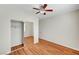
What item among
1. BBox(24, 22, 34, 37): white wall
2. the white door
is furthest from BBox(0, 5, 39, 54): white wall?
BBox(24, 22, 34, 37): white wall

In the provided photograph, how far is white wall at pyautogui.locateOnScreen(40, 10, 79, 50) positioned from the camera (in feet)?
11.3

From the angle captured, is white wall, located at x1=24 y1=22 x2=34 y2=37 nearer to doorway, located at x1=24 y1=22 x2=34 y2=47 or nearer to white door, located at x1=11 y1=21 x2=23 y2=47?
doorway, located at x1=24 y1=22 x2=34 y2=47

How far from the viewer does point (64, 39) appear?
3.95 m

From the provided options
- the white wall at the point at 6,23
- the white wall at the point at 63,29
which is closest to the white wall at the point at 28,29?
the white wall at the point at 63,29

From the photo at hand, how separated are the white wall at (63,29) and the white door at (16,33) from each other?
150 centimetres

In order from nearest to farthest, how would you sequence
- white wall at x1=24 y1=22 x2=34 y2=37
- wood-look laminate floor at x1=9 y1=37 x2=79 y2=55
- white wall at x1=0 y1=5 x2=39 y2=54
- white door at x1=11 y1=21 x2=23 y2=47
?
white wall at x1=0 y1=5 x2=39 y2=54, wood-look laminate floor at x1=9 y1=37 x2=79 y2=55, white door at x1=11 y1=21 x2=23 y2=47, white wall at x1=24 y1=22 x2=34 y2=37

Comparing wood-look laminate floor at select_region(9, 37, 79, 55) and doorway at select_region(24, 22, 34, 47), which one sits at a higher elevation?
doorway at select_region(24, 22, 34, 47)

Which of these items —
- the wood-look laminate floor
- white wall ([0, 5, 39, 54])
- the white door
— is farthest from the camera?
the white door

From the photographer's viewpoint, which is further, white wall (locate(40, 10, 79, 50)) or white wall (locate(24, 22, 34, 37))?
white wall (locate(24, 22, 34, 37))

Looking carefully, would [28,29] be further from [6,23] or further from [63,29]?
[63,29]

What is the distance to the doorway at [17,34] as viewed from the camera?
342cm

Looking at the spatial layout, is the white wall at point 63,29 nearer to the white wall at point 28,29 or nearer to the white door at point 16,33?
the white wall at point 28,29

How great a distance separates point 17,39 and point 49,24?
78.7 inches
